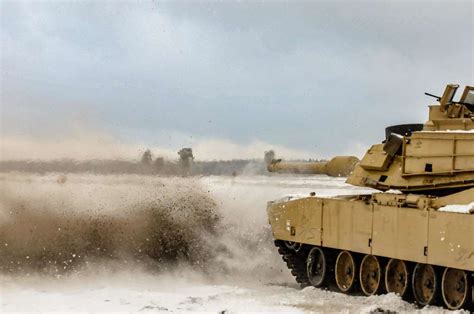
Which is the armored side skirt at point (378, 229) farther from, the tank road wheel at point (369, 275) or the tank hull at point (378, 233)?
the tank road wheel at point (369, 275)

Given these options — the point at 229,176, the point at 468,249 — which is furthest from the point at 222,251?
the point at 468,249

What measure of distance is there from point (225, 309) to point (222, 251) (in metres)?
9.61

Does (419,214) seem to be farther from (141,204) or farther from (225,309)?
(141,204)

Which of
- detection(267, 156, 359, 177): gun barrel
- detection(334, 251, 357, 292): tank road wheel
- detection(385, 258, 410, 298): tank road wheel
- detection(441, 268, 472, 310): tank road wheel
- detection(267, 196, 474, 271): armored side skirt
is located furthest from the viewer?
detection(267, 156, 359, 177): gun barrel

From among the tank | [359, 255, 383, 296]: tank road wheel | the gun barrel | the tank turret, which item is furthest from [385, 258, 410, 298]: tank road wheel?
→ the gun barrel

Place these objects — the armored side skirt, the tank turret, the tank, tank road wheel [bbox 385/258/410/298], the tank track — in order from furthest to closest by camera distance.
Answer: the tank track < tank road wheel [bbox 385/258/410/298] < the tank turret < the tank < the armored side skirt

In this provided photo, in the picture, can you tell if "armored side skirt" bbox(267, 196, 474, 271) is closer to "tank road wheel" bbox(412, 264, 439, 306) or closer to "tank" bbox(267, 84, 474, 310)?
"tank" bbox(267, 84, 474, 310)

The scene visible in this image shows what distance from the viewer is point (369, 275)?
21.3m

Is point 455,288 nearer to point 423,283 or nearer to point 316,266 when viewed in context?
point 423,283

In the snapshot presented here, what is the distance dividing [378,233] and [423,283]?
4.53 ft

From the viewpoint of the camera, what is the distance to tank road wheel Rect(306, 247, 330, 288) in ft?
74.1

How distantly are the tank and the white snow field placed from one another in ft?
2.16

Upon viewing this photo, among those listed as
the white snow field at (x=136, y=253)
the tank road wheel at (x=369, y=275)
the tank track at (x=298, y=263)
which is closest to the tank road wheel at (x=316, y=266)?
the tank track at (x=298, y=263)

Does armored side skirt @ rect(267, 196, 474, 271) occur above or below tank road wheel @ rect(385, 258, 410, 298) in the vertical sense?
above
